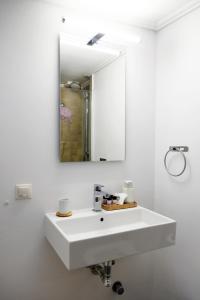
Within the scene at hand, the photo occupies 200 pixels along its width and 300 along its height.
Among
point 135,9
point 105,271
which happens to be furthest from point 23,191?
point 135,9

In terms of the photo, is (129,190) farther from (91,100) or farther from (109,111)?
(91,100)

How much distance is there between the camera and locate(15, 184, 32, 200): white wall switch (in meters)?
1.61

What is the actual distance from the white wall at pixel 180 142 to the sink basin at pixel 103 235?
28cm

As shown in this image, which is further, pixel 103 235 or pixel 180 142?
pixel 180 142

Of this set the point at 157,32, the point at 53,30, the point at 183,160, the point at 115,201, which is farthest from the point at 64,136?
the point at 157,32

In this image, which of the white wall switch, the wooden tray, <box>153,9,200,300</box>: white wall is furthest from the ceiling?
the wooden tray

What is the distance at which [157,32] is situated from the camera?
82.5 inches

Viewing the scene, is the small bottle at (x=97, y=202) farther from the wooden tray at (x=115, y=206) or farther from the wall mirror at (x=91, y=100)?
the wall mirror at (x=91, y=100)

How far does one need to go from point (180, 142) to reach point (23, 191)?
1221 millimetres

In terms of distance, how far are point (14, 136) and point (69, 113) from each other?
0.42 meters

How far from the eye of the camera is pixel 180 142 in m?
1.88

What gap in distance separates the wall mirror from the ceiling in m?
0.21

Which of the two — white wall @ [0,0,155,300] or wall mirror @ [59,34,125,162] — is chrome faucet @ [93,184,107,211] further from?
wall mirror @ [59,34,125,162]

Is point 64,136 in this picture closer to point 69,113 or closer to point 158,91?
point 69,113
